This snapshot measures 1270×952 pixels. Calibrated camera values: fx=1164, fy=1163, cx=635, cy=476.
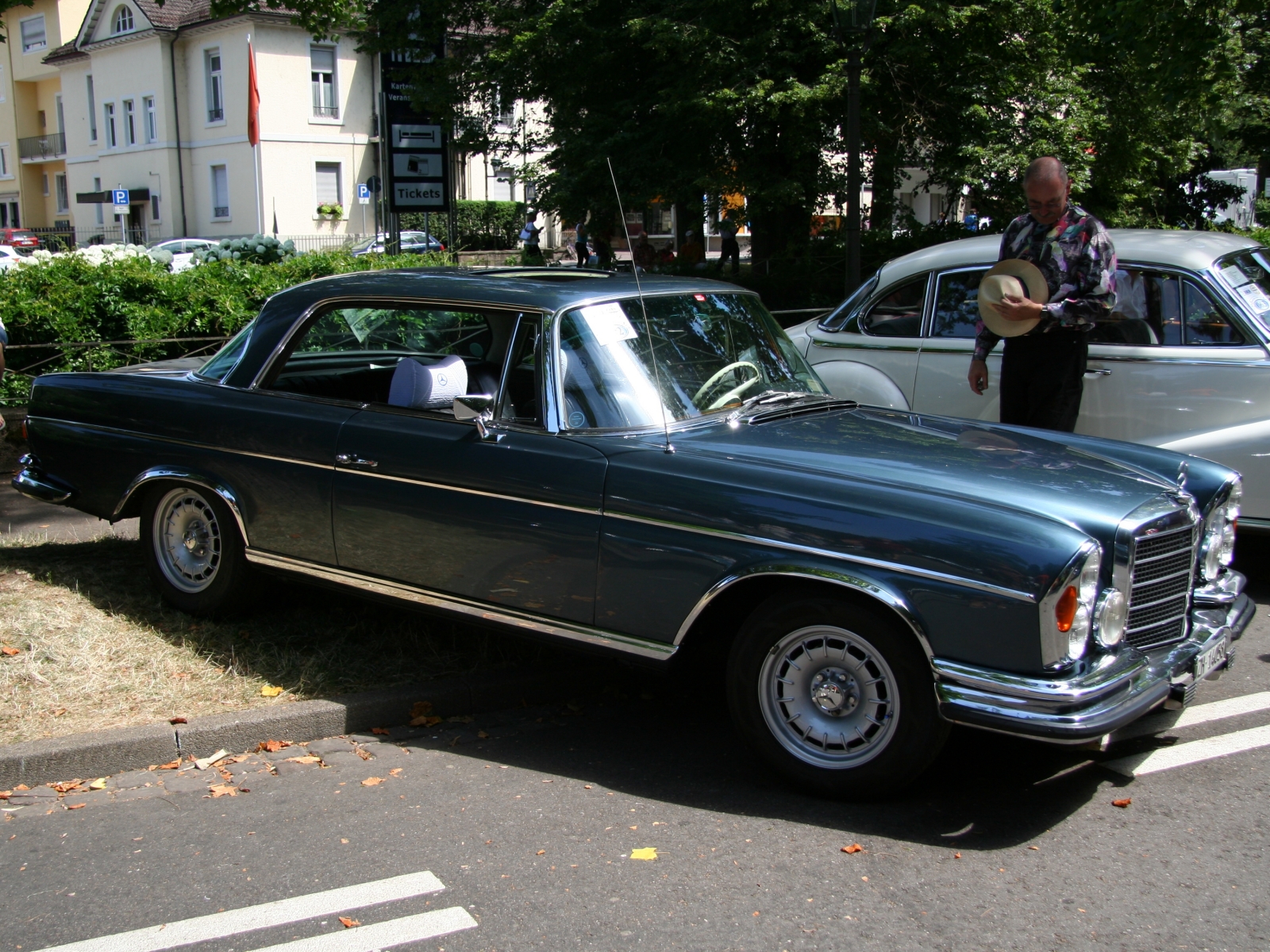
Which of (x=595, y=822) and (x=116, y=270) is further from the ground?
(x=116, y=270)

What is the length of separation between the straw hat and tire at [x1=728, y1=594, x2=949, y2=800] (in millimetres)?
2752

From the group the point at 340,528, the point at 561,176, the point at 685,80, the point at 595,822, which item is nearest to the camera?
the point at 595,822

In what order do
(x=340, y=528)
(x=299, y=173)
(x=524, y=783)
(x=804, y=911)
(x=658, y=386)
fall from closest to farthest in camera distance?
(x=804, y=911) < (x=524, y=783) < (x=658, y=386) < (x=340, y=528) < (x=299, y=173)

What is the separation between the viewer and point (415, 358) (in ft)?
17.1

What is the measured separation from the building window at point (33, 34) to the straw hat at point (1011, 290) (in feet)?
195

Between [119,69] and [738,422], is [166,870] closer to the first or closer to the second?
[738,422]

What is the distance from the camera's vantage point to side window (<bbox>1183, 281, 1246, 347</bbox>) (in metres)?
6.28

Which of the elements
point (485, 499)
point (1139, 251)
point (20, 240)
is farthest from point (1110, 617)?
point (20, 240)

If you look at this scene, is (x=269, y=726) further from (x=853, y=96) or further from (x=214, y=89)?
(x=214, y=89)

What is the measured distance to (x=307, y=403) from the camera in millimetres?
5066

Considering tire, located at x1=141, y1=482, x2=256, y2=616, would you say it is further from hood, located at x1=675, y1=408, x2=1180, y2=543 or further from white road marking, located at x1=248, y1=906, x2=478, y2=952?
white road marking, located at x1=248, y1=906, x2=478, y2=952

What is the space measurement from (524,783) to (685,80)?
12.0 m

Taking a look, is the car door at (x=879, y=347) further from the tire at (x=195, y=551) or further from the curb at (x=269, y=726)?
the tire at (x=195, y=551)

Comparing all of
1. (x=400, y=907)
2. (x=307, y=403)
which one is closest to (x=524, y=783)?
(x=400, y=907)
